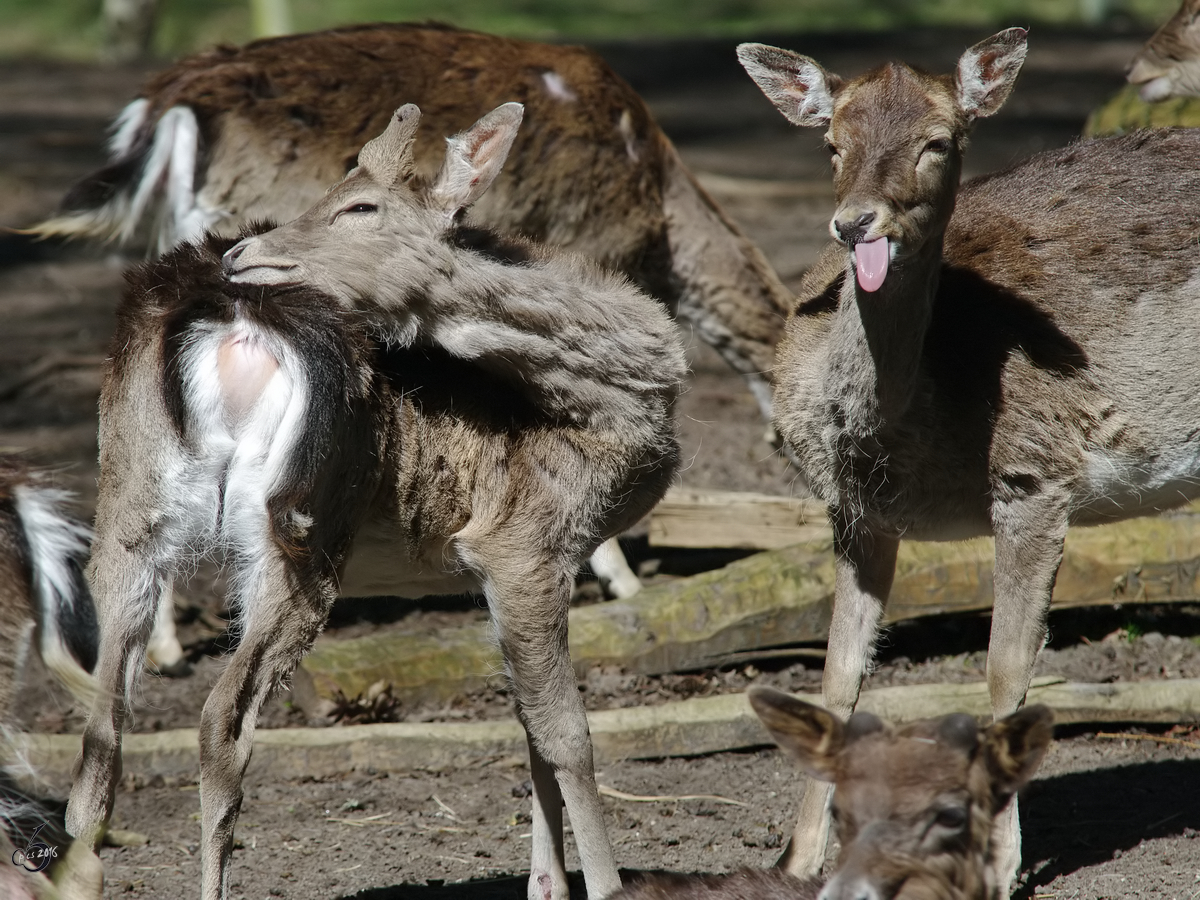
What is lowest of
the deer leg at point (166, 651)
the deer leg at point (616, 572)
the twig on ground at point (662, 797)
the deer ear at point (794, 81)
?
Result: the deer leg at point (166, 651)

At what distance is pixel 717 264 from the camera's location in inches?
289

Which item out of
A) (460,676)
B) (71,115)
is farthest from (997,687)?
(71,115)

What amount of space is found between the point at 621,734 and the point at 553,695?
3.84 feet

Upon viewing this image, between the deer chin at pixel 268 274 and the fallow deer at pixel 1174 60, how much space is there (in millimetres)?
4885

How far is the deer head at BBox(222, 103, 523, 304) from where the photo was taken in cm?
400

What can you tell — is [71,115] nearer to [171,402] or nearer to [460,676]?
[460,676]

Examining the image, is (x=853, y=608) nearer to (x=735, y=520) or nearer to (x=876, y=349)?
(x=876, y=349)

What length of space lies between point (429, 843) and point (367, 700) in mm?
795

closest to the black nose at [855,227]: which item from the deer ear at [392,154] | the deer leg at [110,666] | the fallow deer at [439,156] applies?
the deer ear at [392,154]

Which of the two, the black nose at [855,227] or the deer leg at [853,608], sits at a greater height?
the black nose at [855,227]

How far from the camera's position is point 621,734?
17.4 ft

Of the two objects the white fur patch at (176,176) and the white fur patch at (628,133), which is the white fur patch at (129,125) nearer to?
the white fur patch at (176,176)

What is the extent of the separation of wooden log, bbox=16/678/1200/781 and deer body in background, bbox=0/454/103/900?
1.29 m

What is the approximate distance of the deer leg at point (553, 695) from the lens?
418cm
